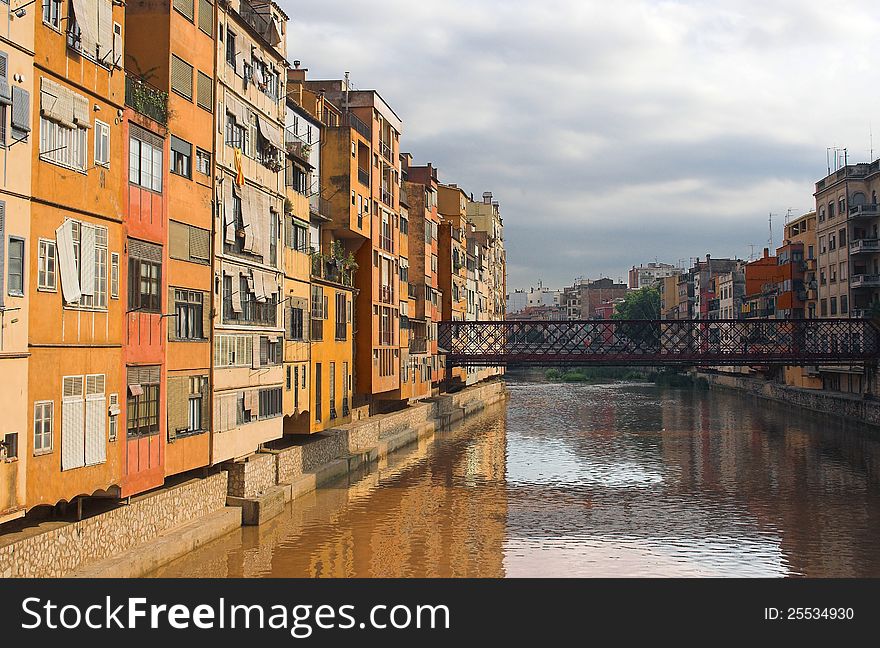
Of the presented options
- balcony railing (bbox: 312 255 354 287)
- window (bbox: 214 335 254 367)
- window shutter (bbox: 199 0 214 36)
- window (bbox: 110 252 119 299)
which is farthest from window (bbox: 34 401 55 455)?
balcony railing (bbox: 312 255 354 287)

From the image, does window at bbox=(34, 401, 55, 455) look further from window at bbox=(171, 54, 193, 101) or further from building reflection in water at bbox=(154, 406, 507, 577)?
window at bbox=(171, 54, 193, 101)

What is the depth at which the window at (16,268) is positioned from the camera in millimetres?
16719

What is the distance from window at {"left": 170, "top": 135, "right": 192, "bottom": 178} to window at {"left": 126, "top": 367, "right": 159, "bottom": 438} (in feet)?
17.5

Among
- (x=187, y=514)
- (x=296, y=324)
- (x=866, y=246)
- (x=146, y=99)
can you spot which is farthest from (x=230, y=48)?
(x=866, y=246)

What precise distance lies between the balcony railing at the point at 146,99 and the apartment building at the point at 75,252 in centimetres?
127

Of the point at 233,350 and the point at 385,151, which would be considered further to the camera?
the point at 385,151

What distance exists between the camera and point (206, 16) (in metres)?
25.8

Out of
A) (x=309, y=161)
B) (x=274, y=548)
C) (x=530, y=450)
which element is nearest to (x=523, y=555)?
(x=274, y=548)

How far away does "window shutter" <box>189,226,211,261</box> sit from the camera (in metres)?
25.0

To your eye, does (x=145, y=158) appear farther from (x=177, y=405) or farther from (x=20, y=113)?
(x=177, y=405)

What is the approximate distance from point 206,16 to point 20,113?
33.4 feet

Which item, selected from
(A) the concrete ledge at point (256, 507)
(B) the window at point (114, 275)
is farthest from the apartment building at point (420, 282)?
(B) the window at point (114, 275)

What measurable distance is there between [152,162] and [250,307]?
24.6ft

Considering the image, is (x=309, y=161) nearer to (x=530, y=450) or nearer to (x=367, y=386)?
(x=367, y=386)
